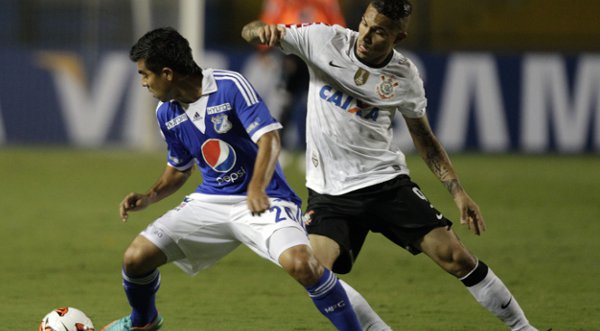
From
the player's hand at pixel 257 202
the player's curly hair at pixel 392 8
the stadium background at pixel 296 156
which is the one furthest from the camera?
the stadium background at pixel 296 156

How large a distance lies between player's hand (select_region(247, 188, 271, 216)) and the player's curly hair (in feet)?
4.26

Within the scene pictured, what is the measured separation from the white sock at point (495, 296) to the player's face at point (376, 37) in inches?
48.4

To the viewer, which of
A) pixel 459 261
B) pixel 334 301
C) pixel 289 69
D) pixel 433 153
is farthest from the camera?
pixel 289 69

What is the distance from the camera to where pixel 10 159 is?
1741 cm

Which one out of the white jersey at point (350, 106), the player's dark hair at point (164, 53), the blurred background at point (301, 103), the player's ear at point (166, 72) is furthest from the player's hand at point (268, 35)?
the blurred background at point (301, 103)

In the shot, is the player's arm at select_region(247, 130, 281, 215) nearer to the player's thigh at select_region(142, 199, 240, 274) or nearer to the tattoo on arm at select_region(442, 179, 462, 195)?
the player's thigh at select_region(142, 199, 240, 274)

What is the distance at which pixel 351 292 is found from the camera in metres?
5.79

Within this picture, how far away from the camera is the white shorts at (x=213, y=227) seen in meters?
5.54

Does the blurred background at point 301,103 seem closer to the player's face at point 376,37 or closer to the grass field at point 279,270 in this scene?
the grass field at point 279,270

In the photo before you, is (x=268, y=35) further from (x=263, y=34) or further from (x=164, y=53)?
(x=164, y=53)

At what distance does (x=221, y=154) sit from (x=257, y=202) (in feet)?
2.11

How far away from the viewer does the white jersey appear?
19.9ft

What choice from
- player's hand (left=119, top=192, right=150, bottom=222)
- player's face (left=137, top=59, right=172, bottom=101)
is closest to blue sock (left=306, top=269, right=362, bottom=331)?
player's hand (left=119, top=192, right=150, bottom=222)

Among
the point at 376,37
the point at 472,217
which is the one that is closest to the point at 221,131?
the point at 376,37
